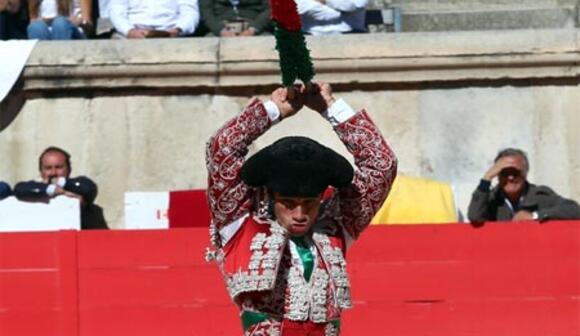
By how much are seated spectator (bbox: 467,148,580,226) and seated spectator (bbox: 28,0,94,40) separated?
6.70ft

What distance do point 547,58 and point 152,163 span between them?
1.70 m

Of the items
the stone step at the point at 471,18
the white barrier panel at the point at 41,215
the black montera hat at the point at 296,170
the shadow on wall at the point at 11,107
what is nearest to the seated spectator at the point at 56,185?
the white barrier panel at the point at 41,215

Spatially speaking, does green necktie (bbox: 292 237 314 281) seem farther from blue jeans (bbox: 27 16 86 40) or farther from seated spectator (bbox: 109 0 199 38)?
blue jeans (bbox: 27 16 86 40)

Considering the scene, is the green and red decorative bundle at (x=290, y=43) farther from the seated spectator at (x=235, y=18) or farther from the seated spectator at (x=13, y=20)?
the seated spectator at (x=13, y=20)

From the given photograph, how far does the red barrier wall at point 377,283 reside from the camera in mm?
7043

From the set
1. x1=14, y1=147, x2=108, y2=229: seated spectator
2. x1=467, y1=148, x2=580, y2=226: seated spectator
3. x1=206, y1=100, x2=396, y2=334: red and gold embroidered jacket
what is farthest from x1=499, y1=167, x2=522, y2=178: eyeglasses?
x1=206, y1=100, x2=396, y2=334: red and gold embroidered jacket

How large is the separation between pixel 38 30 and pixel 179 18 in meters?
0.60

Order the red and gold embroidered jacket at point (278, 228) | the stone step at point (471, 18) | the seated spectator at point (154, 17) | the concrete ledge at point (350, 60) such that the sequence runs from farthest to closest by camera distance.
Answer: the stone step at point (471, 18)
the seated spectator at point (154, 17)
the concrete ledge at point (350, 60)
the red and gold embroidered jacket at point (278, 228)

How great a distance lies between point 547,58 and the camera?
7.99 meters

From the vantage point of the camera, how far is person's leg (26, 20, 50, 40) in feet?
26.7

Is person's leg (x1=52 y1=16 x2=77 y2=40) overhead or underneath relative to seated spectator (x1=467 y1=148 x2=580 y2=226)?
overhead

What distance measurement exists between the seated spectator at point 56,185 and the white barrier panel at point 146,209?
0.16 m

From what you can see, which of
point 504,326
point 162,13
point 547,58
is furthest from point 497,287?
point 162,13

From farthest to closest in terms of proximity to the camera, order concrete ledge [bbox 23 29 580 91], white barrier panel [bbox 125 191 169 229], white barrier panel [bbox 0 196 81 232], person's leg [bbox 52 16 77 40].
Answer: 1. person's leg [bbox 52 16 77 40]
2. concrete ledge [bbox 23 29 580 91]
3. white barrier panel [bbox 125 191 169 229]
4. white barrier panel [bbox 0 196 81 232]
